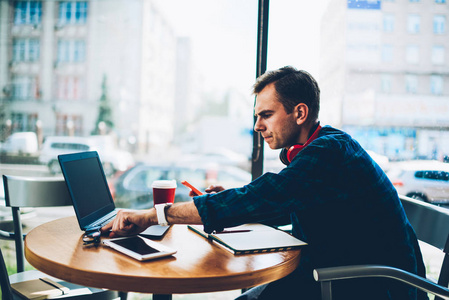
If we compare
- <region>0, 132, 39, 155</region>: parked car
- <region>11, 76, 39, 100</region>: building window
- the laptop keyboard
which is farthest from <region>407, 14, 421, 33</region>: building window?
<region>11, 76, 39, 100</region>: building window

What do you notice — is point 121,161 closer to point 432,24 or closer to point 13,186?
point 13,186

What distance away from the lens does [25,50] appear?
4531 mm

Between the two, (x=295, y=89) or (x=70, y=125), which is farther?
(x=70, y=125)

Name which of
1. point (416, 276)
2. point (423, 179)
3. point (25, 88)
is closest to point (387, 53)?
point (423, 179)

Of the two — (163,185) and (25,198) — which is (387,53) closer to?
(163,185)

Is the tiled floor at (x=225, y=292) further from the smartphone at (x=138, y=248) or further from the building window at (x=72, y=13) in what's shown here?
the building window at (x=72, y=13)

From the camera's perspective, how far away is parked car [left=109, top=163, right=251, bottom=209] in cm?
346

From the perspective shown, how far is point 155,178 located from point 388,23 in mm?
2692

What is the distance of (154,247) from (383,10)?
2657mm

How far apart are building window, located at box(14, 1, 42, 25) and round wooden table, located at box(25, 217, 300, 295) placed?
3.81 metres

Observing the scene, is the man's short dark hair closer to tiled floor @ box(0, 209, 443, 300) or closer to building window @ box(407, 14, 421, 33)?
tiled floor @ box(0, 209, 443, 300)

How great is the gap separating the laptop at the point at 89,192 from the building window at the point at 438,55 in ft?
8.50

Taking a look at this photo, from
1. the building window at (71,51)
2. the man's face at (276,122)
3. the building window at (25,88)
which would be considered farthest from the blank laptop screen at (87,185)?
the building window at (71,51)

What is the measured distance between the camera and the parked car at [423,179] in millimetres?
2371
